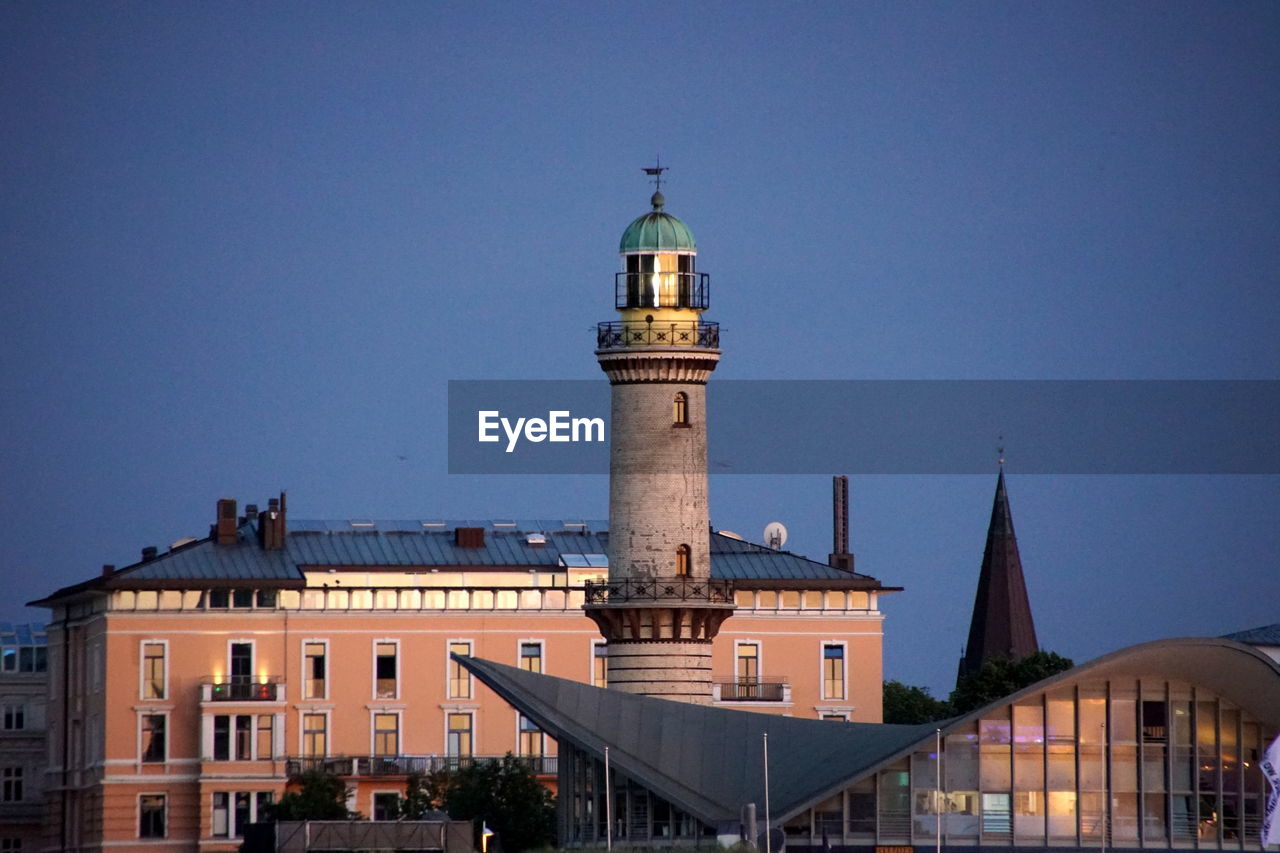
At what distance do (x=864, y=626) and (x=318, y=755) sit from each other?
24.2 m

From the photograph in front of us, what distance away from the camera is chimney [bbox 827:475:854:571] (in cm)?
15900

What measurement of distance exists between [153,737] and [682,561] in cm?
4180

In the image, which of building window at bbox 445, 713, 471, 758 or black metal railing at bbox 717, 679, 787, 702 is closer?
building window at bbox 445, 713, 471, 758

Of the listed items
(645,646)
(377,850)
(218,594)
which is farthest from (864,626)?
(377,850)

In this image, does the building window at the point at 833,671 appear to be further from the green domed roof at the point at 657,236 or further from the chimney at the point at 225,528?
the green domed roof at the point at 657,236

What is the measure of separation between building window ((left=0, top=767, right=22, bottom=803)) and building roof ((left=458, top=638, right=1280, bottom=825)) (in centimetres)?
6305

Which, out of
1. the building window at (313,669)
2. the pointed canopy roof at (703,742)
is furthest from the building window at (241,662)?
the pointed canopy roof at (703,742)

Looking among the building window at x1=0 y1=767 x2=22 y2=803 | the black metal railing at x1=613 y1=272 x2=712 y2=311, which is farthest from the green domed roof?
the building window at x1=0 y1=767 x2=22 y2=803

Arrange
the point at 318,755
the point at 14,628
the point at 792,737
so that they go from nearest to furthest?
the point at 792,737, the point at 318,755, the point at 14,628

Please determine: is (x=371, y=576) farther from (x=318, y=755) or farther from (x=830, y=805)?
(x=830, y=805)

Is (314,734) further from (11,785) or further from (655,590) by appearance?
(655,590)

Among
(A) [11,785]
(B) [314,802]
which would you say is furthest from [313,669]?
(A) [11,785]

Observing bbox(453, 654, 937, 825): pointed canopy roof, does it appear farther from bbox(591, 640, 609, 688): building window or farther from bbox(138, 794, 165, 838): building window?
bbox(591, 640, 609, 688): building window

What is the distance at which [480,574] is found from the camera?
15262 centimetres
